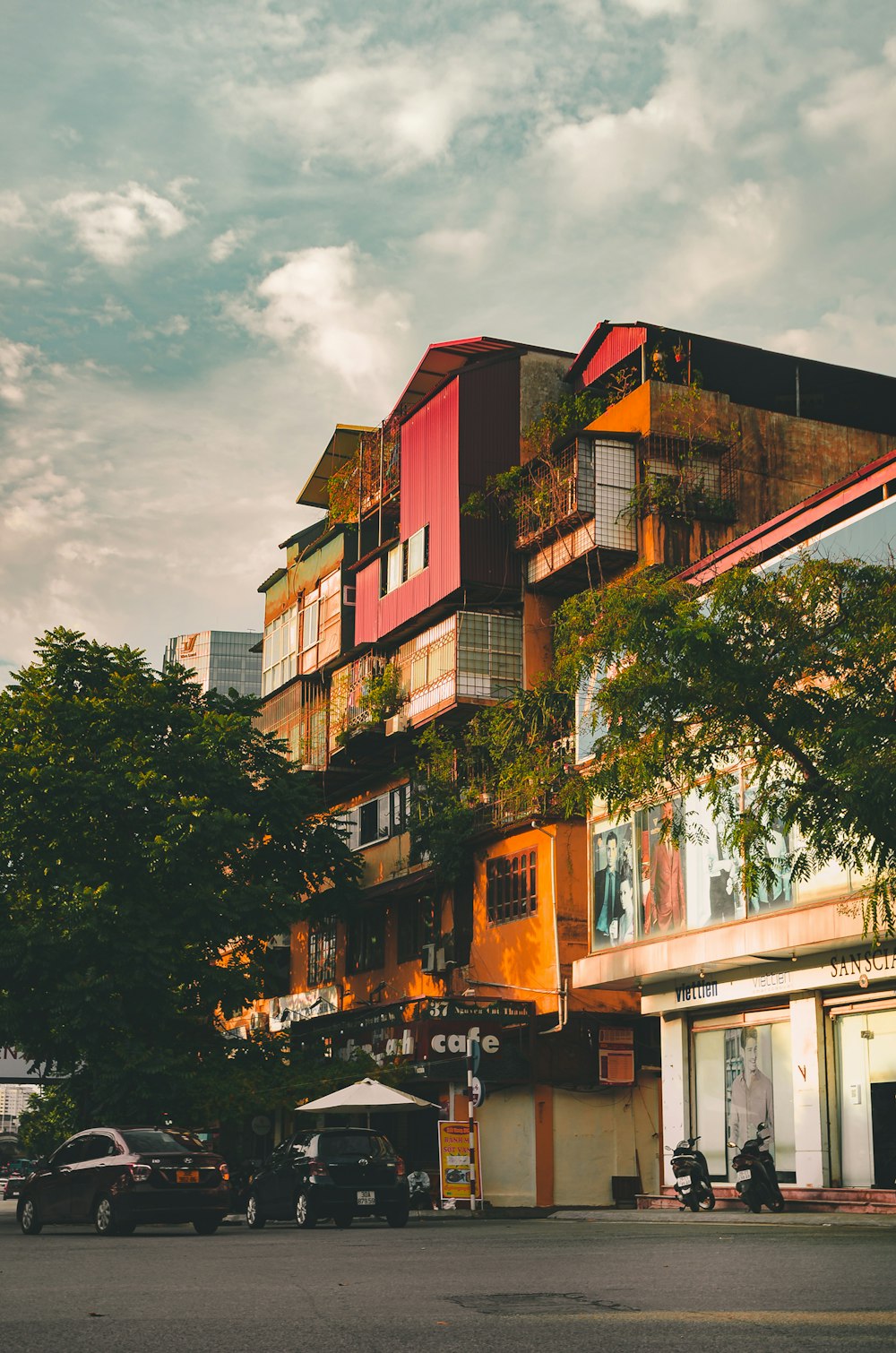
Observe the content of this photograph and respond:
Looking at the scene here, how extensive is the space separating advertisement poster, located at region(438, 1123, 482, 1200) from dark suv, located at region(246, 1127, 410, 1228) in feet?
9.81

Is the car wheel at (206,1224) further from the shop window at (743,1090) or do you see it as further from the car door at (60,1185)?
the shop window at (743,1090)

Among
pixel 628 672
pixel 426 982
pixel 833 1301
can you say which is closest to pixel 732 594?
pixel 628 672

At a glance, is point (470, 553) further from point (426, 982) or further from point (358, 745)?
point (426, 982)

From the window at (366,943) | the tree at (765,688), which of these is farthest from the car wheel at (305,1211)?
the window at (366,943)

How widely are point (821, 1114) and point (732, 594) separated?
1128 centimetres

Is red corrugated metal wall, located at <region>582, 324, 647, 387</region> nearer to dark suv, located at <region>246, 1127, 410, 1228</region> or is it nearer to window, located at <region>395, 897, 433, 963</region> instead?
window, located at <region>395, 897, 433, 963</region>

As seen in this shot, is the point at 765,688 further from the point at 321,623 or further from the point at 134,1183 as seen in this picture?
the point at 321,623

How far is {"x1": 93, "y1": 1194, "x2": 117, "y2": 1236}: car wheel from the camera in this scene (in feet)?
67.7

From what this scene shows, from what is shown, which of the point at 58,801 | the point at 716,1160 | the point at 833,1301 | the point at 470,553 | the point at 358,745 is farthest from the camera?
the point at 358,745

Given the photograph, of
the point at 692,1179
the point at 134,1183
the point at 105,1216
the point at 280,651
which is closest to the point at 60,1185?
the point at 105,1216

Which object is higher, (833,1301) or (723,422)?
(723,422)

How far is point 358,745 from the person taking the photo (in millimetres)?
40438

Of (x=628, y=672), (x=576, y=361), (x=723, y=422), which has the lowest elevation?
(x=628, y=672)

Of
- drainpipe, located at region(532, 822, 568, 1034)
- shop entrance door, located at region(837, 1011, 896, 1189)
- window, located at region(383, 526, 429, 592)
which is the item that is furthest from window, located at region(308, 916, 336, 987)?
shop entrance door, located at region(837, 1011, 896, 1189)
